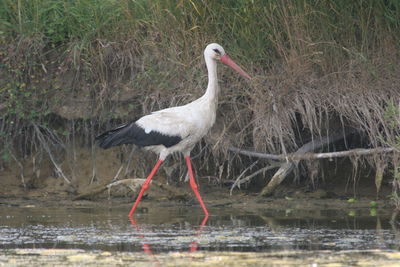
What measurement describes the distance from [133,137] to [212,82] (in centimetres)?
85

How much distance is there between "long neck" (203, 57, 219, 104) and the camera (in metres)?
8.66

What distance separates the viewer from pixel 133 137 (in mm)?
8719

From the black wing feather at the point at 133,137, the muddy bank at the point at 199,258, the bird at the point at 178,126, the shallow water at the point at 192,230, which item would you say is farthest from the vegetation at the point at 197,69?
the muddy bank at the point at 199,258

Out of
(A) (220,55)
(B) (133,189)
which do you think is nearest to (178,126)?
(A) (220,55)

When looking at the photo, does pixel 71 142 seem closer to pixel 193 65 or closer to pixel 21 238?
pixel 193 65

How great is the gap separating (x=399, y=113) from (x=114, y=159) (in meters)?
3.08

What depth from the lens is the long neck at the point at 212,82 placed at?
8664mm

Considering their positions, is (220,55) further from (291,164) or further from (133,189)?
(133,189)

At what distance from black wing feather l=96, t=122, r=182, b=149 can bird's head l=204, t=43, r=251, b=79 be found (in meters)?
0.79

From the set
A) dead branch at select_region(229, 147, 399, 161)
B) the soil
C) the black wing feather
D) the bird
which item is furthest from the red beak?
the soil

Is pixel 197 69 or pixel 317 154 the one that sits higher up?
pixel 197 69

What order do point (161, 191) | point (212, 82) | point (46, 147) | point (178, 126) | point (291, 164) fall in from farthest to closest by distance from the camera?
point (46, 147), point (161, 191), point (291, 164), point (212, 82), point (178, 126)

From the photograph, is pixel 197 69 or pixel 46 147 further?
pixel 46 147

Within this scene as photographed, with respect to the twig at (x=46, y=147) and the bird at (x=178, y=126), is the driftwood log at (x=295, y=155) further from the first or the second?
the twig at (x=46, y=147)
